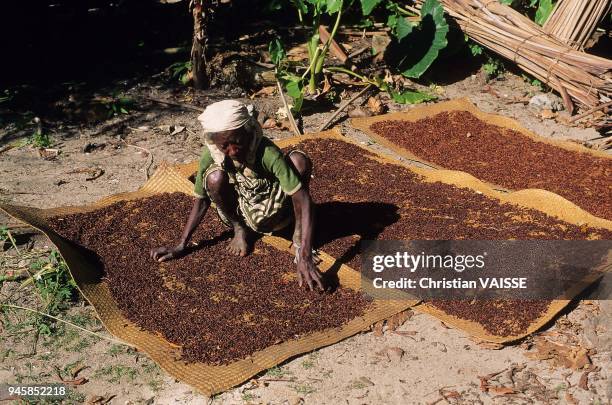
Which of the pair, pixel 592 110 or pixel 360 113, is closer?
pixel 592 110

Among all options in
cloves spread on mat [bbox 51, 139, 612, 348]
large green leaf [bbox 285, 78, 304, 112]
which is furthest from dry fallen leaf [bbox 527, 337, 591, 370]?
large green leaf [bbox 285, 78, 304, 112]

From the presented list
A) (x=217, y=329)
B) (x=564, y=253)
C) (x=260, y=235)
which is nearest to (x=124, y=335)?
(x=217, y=329)

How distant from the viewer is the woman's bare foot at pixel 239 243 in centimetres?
360

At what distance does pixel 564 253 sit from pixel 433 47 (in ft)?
9.72

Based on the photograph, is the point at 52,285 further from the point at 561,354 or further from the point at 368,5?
the point at 368,5

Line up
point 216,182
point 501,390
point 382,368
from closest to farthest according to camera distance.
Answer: point 501,390 → point 382,368 → point 216,182

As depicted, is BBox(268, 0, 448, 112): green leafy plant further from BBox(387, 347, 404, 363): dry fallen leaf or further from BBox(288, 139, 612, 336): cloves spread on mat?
BBox(387, 347, 404, 363): dry fallen leaf

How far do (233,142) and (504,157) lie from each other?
2.39 meters

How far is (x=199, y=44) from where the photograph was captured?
18.7 ft

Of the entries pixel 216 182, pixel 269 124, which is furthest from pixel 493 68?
pixel 216 182

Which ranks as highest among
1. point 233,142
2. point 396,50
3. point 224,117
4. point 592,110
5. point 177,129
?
point 224,117

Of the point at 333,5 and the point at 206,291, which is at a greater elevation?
the point at 333,5

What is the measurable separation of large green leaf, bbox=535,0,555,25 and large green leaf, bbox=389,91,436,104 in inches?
48.2

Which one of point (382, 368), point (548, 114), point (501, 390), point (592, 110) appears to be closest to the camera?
point (501, 390)
